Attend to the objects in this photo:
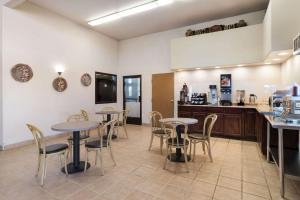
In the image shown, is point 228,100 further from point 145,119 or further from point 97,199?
point 97,199

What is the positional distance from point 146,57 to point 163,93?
1.66 meters

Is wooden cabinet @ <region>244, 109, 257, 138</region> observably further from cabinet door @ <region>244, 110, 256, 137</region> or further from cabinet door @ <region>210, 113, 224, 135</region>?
cabinet door @ <region>210, 113, 224, 135</region>

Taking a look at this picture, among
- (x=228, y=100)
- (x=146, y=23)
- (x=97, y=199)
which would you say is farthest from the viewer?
(x=146, y=23)

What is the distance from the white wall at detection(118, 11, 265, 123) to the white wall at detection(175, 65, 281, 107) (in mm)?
1123

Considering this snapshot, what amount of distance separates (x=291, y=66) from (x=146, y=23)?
4245 millimetres

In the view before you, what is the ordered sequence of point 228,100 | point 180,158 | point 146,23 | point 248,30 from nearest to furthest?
point 180,158, point 248,30, point 228,100, point 146,23

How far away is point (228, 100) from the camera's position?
213 inches

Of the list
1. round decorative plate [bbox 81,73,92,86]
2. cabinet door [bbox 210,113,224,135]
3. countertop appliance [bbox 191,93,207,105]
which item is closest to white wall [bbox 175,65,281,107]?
countertop appliance [bbox 191,93,207,105]

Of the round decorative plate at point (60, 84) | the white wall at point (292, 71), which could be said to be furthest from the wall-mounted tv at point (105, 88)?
the white wall at point (292, 71)

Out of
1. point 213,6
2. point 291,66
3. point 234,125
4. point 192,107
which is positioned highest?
point 213,6

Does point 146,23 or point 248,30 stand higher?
point 146,23

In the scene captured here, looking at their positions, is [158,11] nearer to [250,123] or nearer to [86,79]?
[86,79]

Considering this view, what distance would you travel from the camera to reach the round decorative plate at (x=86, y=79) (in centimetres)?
606

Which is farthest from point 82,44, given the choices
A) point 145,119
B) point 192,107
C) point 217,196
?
point 217,196
